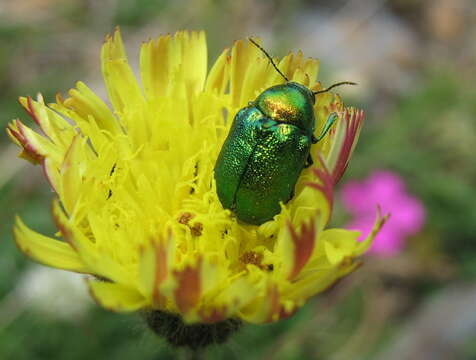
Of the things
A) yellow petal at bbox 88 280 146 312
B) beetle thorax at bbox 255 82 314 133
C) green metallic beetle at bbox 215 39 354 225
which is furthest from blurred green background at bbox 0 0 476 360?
beetle thorax at bbox 255 82 314 133

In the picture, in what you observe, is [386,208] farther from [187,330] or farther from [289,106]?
[187,330]

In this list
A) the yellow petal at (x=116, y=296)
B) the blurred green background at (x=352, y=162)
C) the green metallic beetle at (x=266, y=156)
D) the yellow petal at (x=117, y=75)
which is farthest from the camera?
the blurred green background at (x=352, y=162)

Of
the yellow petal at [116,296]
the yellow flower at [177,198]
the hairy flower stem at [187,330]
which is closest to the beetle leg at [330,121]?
the yellow flower at [177,198]

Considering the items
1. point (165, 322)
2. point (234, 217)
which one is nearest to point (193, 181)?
point (234, 217)

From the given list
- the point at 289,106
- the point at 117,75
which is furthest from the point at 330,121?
the point at 117,75

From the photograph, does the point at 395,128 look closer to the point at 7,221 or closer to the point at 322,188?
the point at 7,221

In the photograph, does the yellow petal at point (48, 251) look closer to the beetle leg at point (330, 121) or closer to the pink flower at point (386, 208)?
the beetle leg at point (330, 121)
